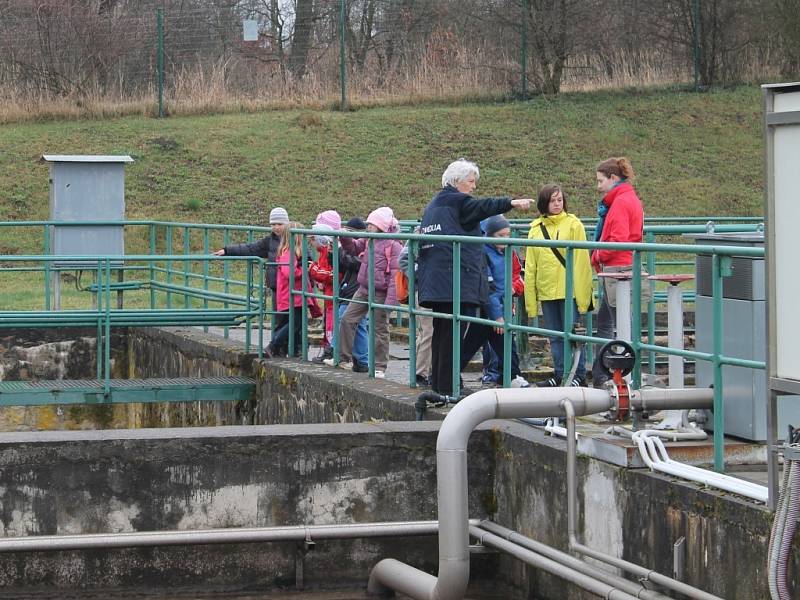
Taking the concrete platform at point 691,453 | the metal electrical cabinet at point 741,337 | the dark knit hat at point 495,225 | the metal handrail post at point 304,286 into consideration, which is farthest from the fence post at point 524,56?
the metal electrical cabinet at point 741,337

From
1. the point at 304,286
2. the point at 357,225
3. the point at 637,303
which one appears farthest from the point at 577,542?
the point at 357,225

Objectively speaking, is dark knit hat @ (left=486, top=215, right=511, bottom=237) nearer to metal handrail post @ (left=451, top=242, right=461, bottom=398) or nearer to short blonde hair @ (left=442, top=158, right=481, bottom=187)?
short blonde hair @ (left=442, top=158, right=481, bottom=187)

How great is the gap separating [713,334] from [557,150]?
902 inches

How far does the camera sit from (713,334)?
6.43 m

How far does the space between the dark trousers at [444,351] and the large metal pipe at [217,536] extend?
134 centimetres

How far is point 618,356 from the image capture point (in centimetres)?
686

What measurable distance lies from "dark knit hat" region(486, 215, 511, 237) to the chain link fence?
2024cm

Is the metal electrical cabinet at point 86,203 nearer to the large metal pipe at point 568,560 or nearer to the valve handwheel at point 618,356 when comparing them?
the large metal pipe at point 568,560

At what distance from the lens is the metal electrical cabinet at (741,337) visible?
6434mm

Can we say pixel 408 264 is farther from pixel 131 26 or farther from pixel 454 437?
pixel 131 26

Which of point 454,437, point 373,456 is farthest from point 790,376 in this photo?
point 373,456

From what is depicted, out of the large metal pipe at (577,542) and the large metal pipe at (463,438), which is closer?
the large metal pipe at (577,542)

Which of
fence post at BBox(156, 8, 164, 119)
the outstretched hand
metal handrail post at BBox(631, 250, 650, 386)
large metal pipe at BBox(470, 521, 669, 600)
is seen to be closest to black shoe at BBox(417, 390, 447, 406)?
large metal pipe at BBox(470, 521, 669, 600)

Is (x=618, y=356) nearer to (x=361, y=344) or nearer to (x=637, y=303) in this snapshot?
(x=637, y=303)
